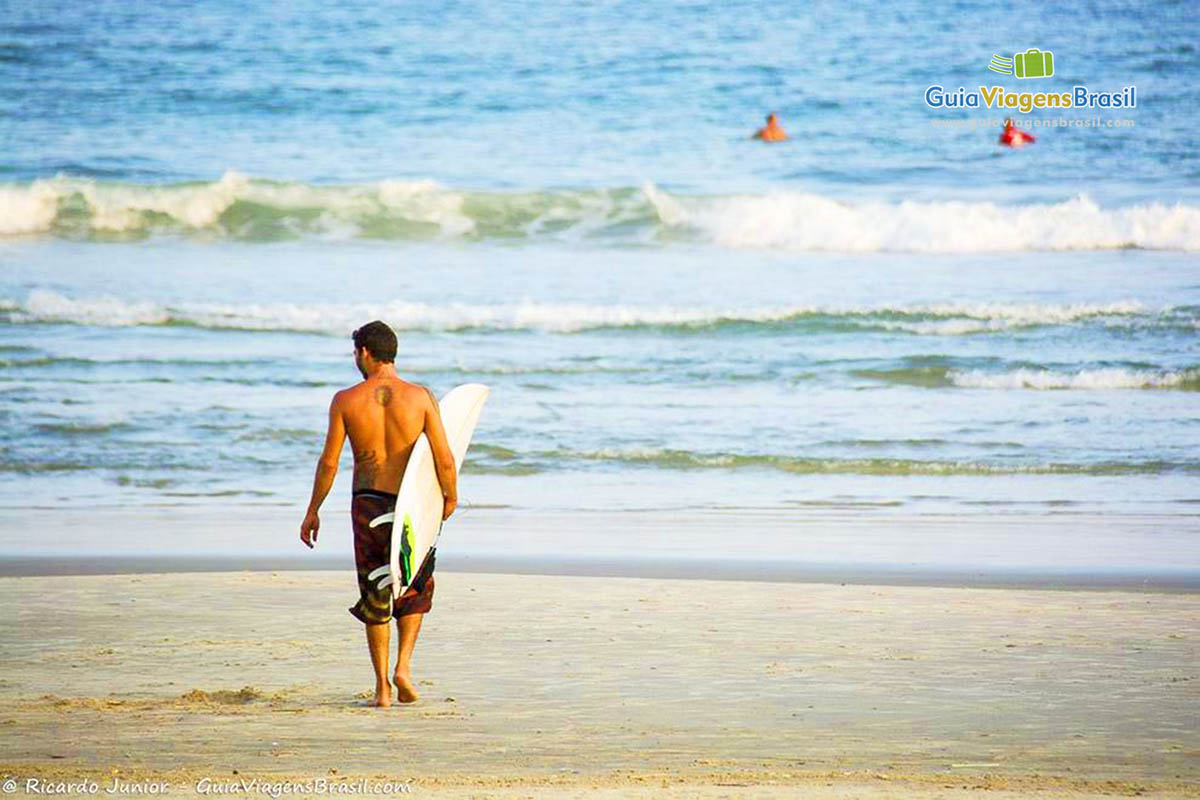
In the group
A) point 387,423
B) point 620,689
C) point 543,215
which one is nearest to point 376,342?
point 387,423

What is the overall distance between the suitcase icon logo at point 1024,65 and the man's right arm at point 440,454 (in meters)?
17.8

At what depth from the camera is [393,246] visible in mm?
19438

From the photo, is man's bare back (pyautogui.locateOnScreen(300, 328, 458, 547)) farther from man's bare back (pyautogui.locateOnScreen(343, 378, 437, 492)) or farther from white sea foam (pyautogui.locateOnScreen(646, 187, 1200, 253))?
white sea foam (pyautogui.locateOnScreen(646, 187, 1200, 253))

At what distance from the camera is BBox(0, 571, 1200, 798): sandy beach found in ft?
11.5

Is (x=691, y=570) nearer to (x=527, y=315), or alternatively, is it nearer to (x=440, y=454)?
(x=440, y=454)

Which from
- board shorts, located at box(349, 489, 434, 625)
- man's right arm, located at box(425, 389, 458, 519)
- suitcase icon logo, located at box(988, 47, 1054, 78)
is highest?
suitcase icon logo, located at box(988, 47, 1054, 78)

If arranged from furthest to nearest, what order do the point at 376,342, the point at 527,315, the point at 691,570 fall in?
1. the point at 527,315
2. the point at 691,570
3. the point at 376,342

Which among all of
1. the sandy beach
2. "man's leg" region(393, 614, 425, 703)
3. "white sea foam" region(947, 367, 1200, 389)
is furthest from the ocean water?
"man's leg" region(393, 614, 425, 703)

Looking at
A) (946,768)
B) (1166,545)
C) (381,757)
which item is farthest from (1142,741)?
(1166,545)

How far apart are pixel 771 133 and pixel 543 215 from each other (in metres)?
3.24

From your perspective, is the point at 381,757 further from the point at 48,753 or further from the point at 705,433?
the point at 705,433

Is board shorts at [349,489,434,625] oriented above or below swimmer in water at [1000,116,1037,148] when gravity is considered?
above

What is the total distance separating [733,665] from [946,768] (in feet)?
4.13

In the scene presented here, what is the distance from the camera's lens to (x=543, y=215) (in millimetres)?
19609
